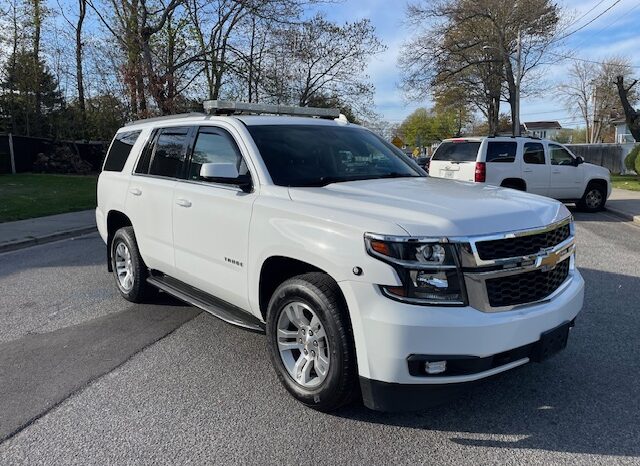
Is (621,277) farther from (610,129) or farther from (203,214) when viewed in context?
(610,129)

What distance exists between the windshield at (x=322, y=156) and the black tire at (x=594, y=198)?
10.8 meters

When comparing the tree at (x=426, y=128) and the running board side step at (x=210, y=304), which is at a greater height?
the tree at (x=426, y=128)

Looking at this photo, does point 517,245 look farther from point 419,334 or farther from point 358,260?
point 358,260

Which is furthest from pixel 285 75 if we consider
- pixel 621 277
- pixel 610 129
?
pixel 610 129

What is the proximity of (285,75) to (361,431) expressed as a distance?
30170mm

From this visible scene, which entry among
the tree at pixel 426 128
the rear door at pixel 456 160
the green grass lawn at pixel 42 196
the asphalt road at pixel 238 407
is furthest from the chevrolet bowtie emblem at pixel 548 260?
the tree at pixel 426 128

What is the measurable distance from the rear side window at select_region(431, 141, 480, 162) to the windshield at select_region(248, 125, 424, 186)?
26.7 feet

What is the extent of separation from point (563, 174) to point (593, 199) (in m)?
1.31

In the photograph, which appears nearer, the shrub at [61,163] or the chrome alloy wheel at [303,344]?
the chrome alloy wheel at [303,344]

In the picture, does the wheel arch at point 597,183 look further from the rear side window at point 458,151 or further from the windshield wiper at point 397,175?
the windshield wiper at point 397,175

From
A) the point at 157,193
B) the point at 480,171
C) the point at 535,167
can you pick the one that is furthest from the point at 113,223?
the point at 535,167

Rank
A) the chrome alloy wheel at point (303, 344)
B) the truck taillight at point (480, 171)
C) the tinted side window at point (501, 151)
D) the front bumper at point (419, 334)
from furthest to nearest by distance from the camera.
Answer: the tinted side window at point (501, 151) < the truck taillight at point (480, 171) < the chrome alloy wheel at point (303, 344) < the front bumper at point (419, 334)

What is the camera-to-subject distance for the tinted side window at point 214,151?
4188 mm

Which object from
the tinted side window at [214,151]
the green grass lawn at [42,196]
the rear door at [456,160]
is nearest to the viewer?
the tinted side window at [214,151]
